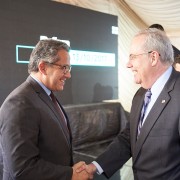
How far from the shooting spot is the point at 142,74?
1.63m

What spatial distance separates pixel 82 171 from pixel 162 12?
3.62 metres

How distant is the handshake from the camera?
1.63 metres

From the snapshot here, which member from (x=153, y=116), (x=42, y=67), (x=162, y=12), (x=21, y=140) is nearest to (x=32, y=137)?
(x=21, y=140)

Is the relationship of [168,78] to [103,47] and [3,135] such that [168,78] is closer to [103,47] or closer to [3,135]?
[3,135]

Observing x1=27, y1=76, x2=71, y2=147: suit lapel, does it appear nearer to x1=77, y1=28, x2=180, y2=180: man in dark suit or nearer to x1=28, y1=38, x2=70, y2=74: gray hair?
x1=28, y1=38, x2=70, y2=74: gray hair

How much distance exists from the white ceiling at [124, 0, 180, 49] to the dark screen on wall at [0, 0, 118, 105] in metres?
0.53

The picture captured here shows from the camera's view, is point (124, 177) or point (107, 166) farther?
point (124, 177)

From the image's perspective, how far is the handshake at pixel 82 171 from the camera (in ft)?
5.34

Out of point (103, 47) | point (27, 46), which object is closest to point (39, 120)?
point (27, 46)

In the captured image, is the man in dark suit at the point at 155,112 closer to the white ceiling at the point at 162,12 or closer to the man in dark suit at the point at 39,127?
the man in dark suit at the point at 39,127

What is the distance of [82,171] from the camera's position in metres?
1.73

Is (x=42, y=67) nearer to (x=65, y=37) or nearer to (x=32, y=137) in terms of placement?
(x=32, y=137)

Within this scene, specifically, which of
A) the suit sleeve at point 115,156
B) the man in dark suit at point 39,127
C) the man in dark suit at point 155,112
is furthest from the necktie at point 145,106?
the man in dark suit at point 39,127

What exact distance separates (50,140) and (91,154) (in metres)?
2.21
